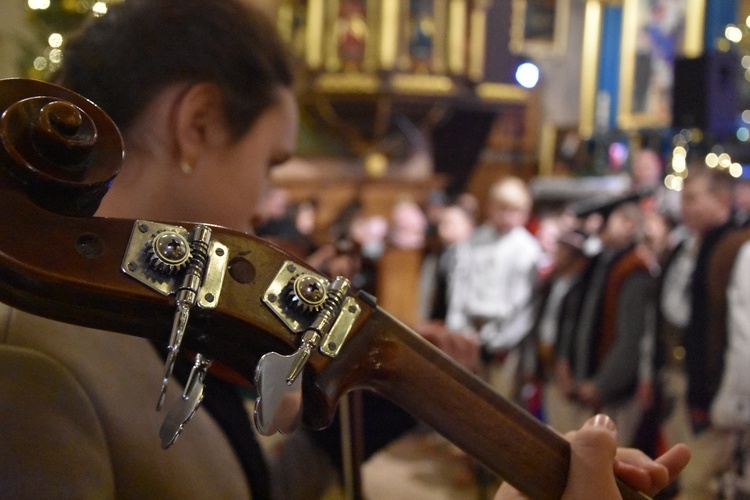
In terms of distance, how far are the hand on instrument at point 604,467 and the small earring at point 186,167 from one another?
1.61 ft

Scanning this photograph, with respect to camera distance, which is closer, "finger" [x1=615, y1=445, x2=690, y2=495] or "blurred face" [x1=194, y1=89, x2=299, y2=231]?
"finger" [x1=615, y1=445, x2=690, y2=495]

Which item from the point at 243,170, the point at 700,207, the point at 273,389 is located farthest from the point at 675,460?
the point at 700,207

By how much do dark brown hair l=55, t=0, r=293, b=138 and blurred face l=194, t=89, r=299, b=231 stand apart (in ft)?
0.07

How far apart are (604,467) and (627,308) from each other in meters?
2.85

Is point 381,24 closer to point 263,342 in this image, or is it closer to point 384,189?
point 384,189

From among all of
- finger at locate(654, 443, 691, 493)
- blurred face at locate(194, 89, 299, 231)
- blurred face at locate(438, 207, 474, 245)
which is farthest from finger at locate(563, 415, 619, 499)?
blurred face at locate(438, 207, 474, 245)

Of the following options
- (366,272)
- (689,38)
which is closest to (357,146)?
(689,38)

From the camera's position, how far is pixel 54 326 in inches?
27.4

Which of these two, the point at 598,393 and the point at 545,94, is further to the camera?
the point at 545,94

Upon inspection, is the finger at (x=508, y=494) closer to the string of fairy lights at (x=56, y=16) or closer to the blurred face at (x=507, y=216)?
the string of fairy lights at (x=56, y=16)

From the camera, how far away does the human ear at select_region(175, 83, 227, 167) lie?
2.77 feet

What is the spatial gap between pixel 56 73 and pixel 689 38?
5100 millimetres

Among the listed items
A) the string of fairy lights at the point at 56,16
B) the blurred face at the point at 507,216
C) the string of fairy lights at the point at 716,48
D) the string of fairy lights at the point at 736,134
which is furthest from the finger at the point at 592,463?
the blurred face at the point at 507,216

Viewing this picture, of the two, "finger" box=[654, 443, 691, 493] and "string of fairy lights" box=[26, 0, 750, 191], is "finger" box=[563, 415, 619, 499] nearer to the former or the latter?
"finger" box=[654, 443, 691, 493]
